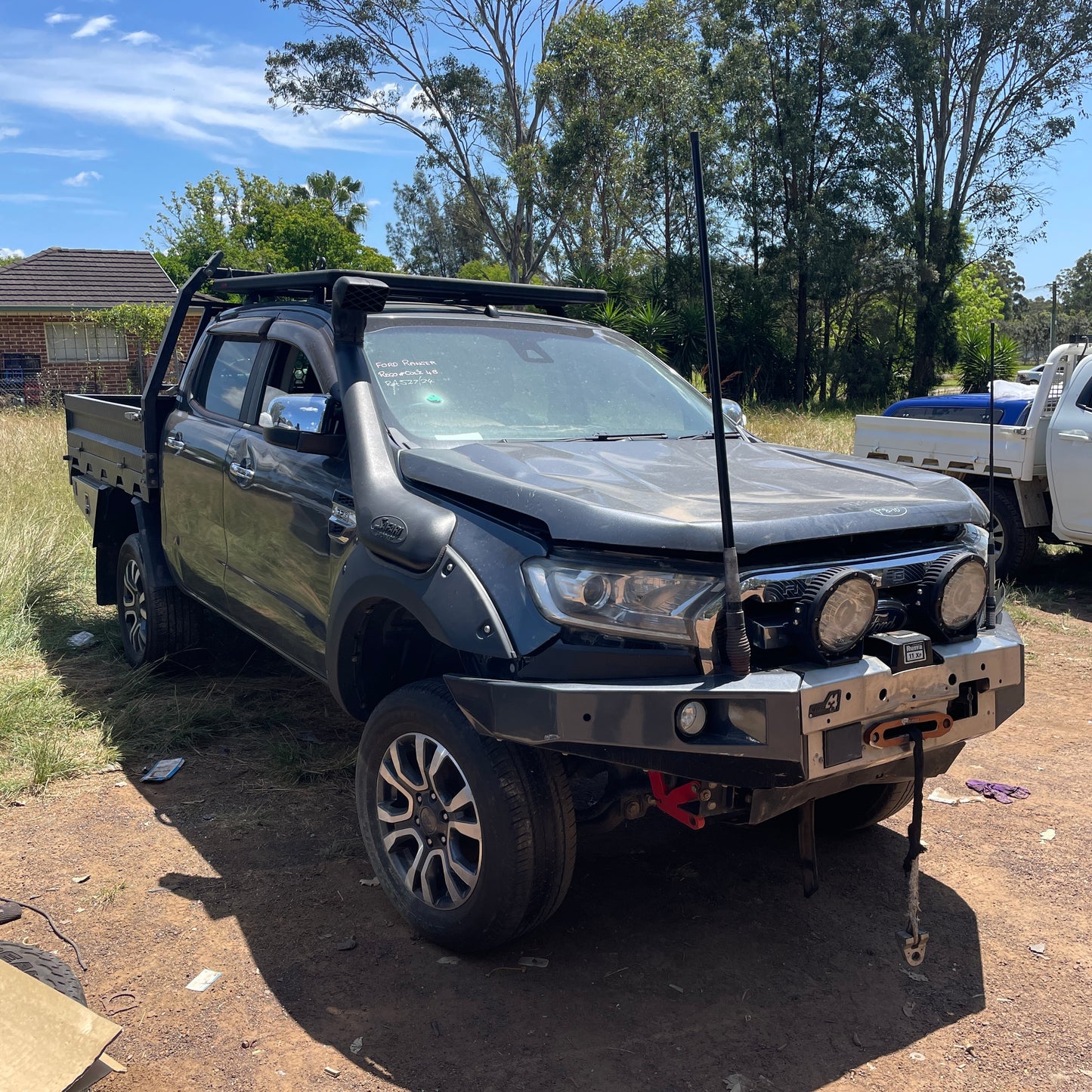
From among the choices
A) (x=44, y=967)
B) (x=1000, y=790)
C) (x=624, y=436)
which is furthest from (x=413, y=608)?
(x=1000, y=790)

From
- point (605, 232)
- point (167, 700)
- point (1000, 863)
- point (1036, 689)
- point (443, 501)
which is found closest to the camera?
point (443, 501)

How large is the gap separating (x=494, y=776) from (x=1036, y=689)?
4.43m

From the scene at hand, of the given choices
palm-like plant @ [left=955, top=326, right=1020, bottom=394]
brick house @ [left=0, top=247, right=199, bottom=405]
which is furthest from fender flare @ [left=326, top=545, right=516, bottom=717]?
brick house @ [left=0, top=247, right=199, bottom=405]

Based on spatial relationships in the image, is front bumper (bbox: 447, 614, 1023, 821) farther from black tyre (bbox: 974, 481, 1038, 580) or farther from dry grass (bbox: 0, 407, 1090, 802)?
black tyre (bbox: 974, 481, 1038, 580)

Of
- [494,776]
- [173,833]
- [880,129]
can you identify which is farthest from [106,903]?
[880,129]

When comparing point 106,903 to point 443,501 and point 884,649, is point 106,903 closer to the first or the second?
point 443,501

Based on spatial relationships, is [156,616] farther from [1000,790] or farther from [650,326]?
[650,326]

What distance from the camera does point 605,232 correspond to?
31.8 meters

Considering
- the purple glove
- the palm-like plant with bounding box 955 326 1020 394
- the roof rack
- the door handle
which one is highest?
the palm-like plant with bounding box 955 326 1020 394

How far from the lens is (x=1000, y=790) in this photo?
461cm

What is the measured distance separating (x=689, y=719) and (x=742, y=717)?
13 cm

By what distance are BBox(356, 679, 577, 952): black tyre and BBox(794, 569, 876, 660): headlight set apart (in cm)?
83

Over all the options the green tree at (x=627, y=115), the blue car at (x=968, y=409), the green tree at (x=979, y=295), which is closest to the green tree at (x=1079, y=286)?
the green tree at (x=979, y=295)

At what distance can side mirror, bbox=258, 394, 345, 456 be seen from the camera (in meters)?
3.67
